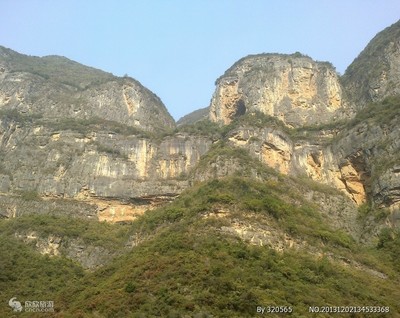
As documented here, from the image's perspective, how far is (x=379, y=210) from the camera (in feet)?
141

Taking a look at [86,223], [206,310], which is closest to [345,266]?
[206,310]

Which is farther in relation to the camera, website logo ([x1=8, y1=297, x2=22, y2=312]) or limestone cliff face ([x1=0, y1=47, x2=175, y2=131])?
limestone cliff face ([x1=0, y1=47, x2=175, y2=131])

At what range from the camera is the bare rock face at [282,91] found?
194ft

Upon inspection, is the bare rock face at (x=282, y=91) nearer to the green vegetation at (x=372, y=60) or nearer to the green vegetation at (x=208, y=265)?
the green vegetation at (x=372, y=60)

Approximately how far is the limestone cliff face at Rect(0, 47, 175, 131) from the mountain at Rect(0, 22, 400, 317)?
0.18 metres

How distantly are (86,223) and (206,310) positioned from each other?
22918 mm

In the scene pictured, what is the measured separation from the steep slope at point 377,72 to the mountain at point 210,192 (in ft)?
0.84

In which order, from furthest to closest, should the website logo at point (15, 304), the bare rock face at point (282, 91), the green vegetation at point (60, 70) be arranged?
the green vegetation at point (60, 70) → the bare rock face at point (282, 91) → the website logo at point (15, 304)

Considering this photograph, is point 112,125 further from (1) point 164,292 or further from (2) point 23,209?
(1) point 164,292

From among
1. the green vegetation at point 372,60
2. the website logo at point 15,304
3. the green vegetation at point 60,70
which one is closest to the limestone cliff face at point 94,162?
the green vegetation at point 60,70

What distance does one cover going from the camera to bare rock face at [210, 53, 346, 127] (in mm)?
59219

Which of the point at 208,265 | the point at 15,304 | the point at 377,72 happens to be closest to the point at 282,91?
the point at 377,72

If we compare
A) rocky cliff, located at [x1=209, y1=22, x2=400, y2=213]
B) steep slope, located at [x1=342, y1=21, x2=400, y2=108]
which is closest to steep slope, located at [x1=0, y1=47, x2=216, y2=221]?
rocky cliff, located at [x1=209, y1=22, x2=400, y2=213]

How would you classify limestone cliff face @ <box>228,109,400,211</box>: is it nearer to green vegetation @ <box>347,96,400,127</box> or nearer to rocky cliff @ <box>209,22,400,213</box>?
rocky cliff @ <box>209,22,400,213</box>
